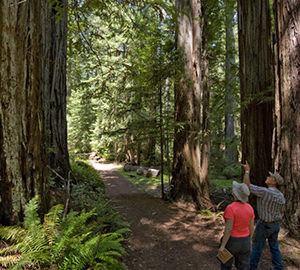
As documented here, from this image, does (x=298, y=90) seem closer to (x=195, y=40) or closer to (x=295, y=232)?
(x=295, y=232)

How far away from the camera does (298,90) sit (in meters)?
4.17

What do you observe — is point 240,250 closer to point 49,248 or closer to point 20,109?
point 49,248

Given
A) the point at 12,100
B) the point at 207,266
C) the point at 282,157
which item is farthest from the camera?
the point at 282,157

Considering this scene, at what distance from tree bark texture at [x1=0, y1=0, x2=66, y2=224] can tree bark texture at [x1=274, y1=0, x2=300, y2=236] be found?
4.41 metres

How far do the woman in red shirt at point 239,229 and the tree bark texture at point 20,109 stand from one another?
2.75m

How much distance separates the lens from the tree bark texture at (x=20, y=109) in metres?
2.81

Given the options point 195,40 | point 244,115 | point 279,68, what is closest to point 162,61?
point 195,40

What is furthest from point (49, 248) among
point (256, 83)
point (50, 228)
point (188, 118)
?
point (256, 83)

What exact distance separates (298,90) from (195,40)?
475 cm

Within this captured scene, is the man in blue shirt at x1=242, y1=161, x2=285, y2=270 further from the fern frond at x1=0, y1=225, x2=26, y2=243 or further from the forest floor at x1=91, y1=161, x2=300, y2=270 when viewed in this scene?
the fern frond at x1=0, y1=225, x2=26, y2=243

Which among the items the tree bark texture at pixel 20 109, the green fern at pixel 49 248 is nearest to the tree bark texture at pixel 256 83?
the green fern at pixel 49 248

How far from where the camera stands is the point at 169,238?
5.18 m

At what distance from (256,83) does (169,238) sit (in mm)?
4819

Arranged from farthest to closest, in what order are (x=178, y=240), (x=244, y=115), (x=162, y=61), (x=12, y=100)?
1. (x=162, y=61)
2. (x=244, y=115)
3. (x=178, y=240)
4. (x=12, y=100)
